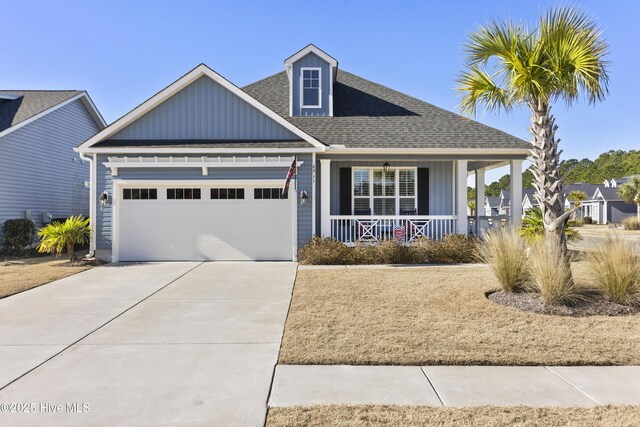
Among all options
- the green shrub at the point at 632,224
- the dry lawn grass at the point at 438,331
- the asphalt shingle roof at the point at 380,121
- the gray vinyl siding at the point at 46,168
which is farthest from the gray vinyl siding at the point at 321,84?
the green shrub at the point at 632,224

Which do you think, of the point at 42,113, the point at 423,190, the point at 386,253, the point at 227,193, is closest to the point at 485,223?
the point at 423,190

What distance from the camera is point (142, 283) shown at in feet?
28.5

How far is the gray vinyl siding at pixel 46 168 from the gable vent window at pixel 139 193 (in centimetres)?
553

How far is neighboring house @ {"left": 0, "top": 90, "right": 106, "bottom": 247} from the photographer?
14.2 m

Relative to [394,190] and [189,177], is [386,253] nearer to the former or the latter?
[394,190]

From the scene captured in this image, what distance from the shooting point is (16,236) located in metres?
13.6

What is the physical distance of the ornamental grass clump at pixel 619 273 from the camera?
6.36 metres

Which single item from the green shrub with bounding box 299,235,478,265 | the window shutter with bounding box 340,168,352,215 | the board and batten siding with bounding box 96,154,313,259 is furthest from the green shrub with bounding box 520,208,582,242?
the board and batten siding with bounding box 96,154,313,259

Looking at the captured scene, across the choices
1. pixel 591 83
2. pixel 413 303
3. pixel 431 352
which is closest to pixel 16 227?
pixel 413 303

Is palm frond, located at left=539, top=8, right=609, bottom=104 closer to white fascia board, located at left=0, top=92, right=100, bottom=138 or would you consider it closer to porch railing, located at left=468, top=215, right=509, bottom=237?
porch railing, located at left=468, top=215, right=509, bottom=237

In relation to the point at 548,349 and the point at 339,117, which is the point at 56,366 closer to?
the point at 548,349

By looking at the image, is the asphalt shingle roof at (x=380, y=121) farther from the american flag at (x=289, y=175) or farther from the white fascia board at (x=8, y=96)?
the white fascia board at (x=8, y=96)

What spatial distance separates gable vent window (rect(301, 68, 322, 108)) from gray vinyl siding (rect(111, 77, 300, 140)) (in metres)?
2.62

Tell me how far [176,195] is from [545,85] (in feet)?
33.1
